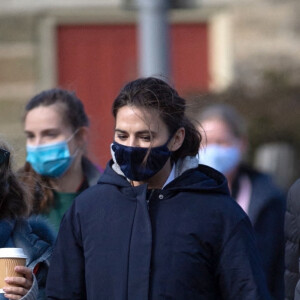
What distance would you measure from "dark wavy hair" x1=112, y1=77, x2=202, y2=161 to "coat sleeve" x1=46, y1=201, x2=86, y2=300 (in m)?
0.55

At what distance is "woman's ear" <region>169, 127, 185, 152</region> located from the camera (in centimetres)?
454

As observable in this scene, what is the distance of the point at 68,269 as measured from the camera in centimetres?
443

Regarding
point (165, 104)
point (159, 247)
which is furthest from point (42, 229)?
point (165, 104)

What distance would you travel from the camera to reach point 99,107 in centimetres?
1295

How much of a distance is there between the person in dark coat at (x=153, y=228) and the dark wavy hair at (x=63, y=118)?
3.03 feet

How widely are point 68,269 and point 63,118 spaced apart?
4.82ft

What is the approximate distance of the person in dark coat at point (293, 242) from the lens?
4977 millimetres

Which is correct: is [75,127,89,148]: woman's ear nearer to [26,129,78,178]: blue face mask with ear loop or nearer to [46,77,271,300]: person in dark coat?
[26,129,78,178]: blue face mask with ear loop

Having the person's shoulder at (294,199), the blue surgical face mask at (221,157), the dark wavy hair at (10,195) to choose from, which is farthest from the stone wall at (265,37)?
the dark wavy hair at (10,195)

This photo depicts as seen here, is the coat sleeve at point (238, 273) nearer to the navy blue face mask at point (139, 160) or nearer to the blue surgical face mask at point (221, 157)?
the navy blue face mask at point (139, 160)

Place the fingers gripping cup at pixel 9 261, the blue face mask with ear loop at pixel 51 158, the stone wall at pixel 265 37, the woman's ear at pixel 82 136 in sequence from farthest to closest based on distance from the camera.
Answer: the stone wall at pixel 265 37, the woman's ear at pixel 82 136, the blue face mask with ear loop at pixel 51 158, the fingers gripping cup at pixel 9 261

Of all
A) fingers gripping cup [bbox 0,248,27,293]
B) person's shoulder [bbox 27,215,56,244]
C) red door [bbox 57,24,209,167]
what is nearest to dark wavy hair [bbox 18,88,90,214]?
person's shoulder [bbox 27,215,56,244]

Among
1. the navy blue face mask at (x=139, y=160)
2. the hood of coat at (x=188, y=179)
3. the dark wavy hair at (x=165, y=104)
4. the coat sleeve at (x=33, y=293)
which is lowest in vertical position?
the coat sleeve at (x=33, y=293)

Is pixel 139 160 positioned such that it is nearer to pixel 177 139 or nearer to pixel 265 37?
pixel 177 139
